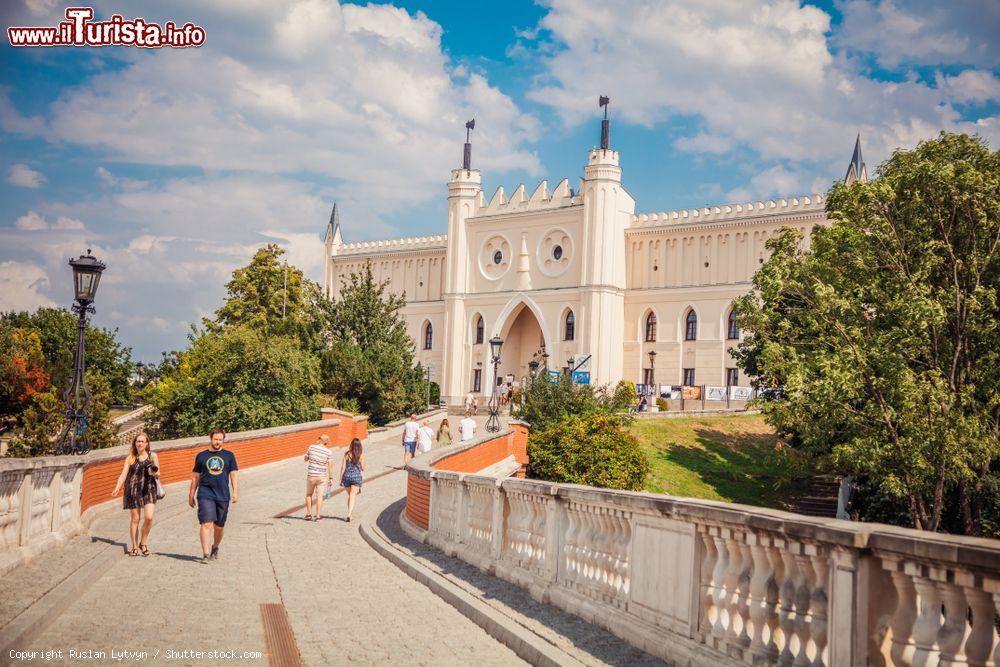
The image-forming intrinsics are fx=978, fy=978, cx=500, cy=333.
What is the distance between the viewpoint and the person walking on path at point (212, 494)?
10938 millimetres

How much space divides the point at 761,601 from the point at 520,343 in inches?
2268

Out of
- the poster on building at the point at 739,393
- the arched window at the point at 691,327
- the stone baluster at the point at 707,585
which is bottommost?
the stone baluster at the point at 707,585

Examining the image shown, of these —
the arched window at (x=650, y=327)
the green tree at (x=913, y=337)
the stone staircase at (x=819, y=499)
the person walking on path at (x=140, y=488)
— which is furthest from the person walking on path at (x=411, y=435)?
the arched window at (x=650, y=327)

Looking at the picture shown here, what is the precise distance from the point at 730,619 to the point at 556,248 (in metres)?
54.6

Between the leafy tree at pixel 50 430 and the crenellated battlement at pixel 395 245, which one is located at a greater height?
the crenellated battlement at pixel 395 245

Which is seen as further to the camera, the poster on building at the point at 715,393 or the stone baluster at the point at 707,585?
the poster on building at the point at 715,393

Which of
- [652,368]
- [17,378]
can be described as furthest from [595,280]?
[17,378]

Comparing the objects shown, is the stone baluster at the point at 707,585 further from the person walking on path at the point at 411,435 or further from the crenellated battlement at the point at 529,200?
the crenellated battlement at the point at 529,200

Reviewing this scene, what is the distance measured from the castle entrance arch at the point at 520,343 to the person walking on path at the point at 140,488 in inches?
1979

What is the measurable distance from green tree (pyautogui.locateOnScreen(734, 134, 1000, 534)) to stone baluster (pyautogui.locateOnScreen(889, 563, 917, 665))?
55.7 ft

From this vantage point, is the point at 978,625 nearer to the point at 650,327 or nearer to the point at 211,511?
the point at 211,511

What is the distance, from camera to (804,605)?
5.11 m

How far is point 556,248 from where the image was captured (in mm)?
59844

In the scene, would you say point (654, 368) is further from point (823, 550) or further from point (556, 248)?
point (823, 550)
